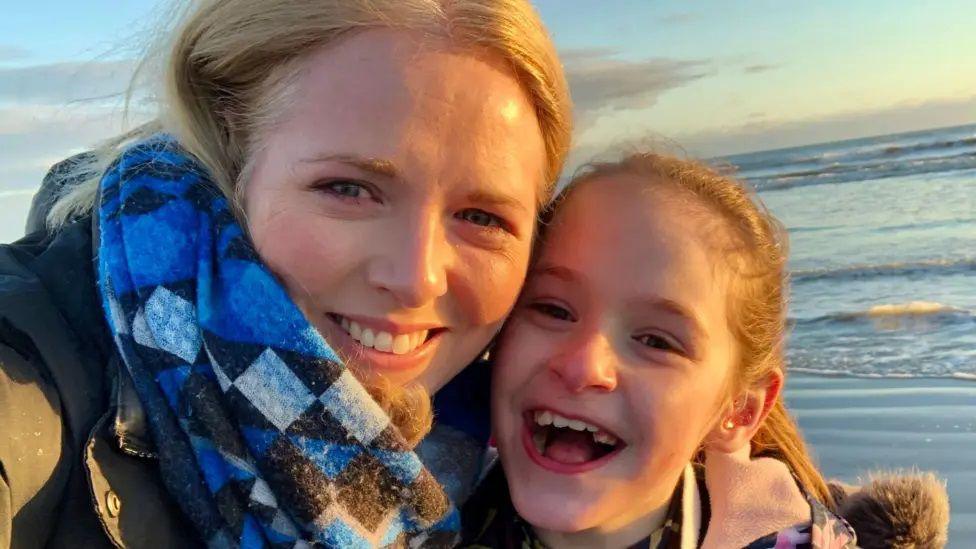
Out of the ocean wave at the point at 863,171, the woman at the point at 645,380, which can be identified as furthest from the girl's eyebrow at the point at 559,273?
the ocean wave at the point at 863,171

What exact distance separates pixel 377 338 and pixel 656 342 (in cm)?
71

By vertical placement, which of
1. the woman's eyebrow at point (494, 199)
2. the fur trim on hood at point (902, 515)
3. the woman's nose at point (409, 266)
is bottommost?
the fur trim on hood at point (902, 515)

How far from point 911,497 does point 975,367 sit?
Result: 3.62 meters

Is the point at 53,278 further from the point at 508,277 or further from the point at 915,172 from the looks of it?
the point at 915,172

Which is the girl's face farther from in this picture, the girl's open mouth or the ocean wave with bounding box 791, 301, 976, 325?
the ocean wave with bounding box 791, 301, 976, 325

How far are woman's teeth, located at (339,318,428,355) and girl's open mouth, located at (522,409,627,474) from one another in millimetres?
438

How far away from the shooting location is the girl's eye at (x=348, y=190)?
186 cm

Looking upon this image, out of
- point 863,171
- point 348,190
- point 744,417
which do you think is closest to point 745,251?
point 744,417

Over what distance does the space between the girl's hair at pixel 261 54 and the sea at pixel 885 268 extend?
962 millimetres

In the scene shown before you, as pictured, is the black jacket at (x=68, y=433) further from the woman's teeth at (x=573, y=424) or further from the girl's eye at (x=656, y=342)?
the girl's eye at (x=656, y=342)

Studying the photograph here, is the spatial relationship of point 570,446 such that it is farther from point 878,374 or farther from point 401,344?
point 878,374

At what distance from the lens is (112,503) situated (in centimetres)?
166

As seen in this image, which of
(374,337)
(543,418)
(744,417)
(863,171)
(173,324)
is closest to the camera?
(173,324)

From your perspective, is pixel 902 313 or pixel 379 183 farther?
pixel 902 313
